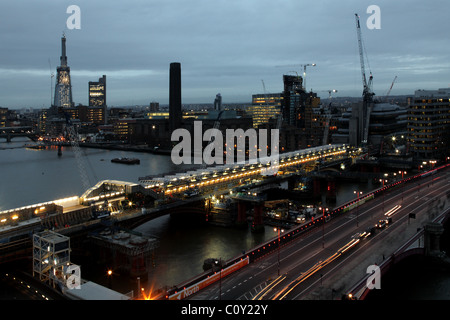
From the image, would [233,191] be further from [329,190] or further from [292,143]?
[292,143]

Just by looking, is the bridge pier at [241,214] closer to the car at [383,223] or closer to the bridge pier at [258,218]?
the bridge pier at [258,218]

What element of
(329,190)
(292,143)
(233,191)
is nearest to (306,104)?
(292,143)

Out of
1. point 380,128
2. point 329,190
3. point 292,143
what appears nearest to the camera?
point 329,190

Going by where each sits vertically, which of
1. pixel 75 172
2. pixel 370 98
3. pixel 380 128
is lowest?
pixel 75 172

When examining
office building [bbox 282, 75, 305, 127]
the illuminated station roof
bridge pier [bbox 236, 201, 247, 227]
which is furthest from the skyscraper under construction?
bridge pier [bbox 236, 201, 247, 227]

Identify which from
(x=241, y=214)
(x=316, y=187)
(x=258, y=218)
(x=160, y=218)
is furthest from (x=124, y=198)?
(x=316, y=187)

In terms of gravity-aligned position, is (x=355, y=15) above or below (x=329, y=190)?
above

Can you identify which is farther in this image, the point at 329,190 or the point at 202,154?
the point at 202,154
